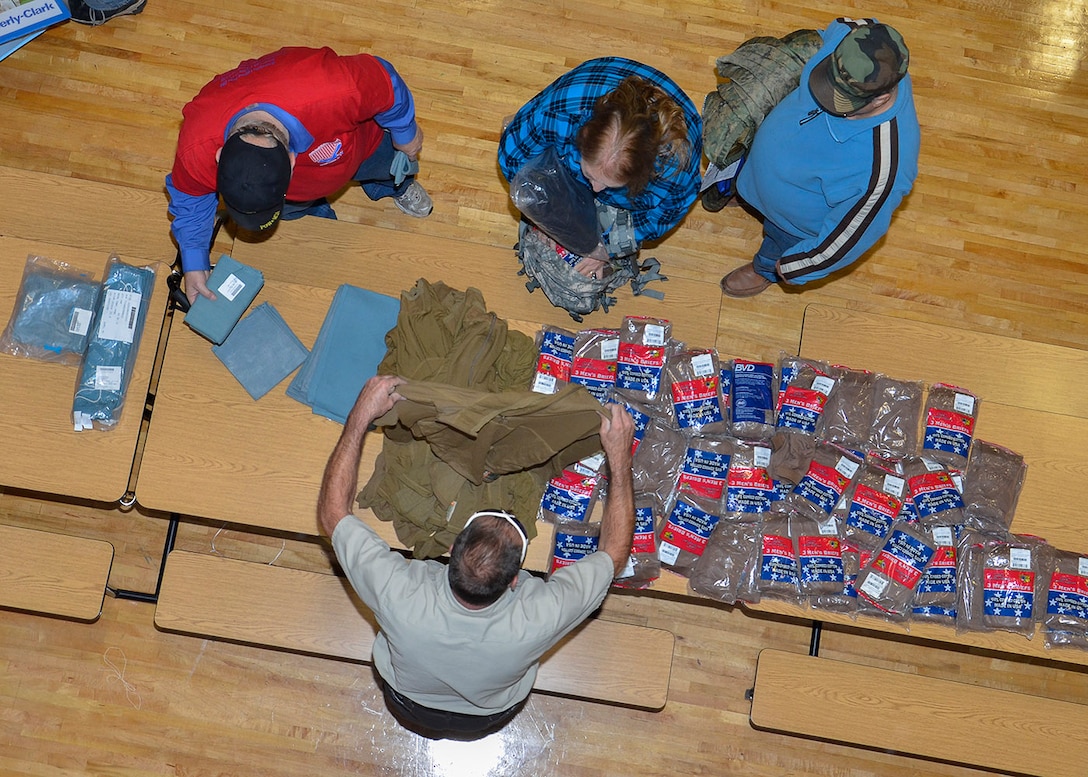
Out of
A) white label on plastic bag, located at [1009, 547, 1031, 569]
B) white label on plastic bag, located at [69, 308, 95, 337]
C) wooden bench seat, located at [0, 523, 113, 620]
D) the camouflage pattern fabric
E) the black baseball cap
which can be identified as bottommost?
wooden bench seat, located at [0, 523, 113, 620]

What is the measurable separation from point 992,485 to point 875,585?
59cm

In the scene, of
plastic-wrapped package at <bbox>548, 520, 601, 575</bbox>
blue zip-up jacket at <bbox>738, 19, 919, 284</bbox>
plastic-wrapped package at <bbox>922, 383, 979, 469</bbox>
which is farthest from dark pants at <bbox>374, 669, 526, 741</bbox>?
blue zip-up jacket at <bbox>738, 19, 919, 284</bbox>

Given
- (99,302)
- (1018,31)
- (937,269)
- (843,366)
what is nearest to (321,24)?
(99,302)

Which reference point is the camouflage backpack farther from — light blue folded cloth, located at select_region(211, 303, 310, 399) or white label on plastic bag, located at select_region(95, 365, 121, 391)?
white label on plastic bag, located at select_region(95, 365, 121, 391)

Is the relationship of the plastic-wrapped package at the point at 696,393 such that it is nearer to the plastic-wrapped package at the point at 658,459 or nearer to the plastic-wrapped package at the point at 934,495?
the plastic-wrapped package at the point at 658,459

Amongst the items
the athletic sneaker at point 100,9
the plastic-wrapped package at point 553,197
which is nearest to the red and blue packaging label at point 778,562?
the plastic-wrapped package at point 553,197

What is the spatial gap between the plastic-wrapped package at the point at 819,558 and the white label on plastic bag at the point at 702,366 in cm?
63

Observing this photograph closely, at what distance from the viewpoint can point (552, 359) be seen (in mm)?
3012

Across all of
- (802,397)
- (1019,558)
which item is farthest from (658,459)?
(1019,558)

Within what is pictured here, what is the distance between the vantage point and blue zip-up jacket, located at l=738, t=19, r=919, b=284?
266cm

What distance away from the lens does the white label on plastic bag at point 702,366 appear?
306 cm

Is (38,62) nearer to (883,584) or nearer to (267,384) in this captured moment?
(267,384)

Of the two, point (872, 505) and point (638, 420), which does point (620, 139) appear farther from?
point (872, 505)

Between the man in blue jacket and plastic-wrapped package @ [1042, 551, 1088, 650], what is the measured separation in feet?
4.52
